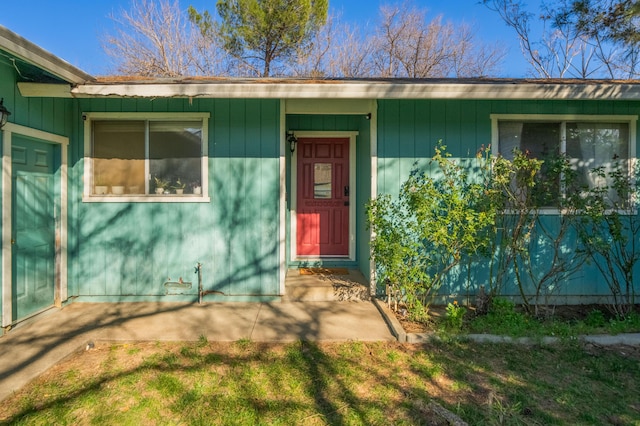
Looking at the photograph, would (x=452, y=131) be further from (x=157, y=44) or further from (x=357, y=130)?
(x=157, y=44)

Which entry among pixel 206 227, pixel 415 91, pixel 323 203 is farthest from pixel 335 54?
pixel 206 227

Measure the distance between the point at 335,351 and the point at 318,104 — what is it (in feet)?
10.2

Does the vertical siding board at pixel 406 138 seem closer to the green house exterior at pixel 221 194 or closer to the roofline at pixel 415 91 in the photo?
the green house exterior at pixel 221 194

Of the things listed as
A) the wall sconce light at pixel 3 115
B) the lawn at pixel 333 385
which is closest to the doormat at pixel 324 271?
the lawn at pixel 333 385

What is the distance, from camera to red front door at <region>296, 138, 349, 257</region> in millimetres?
6059

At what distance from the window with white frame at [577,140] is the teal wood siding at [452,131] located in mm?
132

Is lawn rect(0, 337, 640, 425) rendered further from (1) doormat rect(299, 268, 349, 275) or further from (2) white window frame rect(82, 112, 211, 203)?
(1) doormat rect(299, 268, 349, 275)

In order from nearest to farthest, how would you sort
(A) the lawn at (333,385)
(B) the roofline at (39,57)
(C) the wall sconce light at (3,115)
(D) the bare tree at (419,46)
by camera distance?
(A) the lawn at (333,385) < (B) the roofline at (39,57) < (C) the wall sconce light at (3,115) < (D) the bare tree at (419,46)

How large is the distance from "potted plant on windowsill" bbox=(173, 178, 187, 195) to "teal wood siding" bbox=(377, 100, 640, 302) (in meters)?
2.54

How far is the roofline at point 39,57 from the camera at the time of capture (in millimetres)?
2969

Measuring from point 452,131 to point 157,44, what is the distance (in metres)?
12.2

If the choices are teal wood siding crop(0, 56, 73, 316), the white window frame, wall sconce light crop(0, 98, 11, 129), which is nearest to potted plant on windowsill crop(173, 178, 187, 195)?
the white window frame

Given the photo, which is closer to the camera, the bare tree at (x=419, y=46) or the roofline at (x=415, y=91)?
the roofline at (x=415, y=91)

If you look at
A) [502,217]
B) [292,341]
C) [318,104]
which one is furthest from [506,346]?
[318,104]
